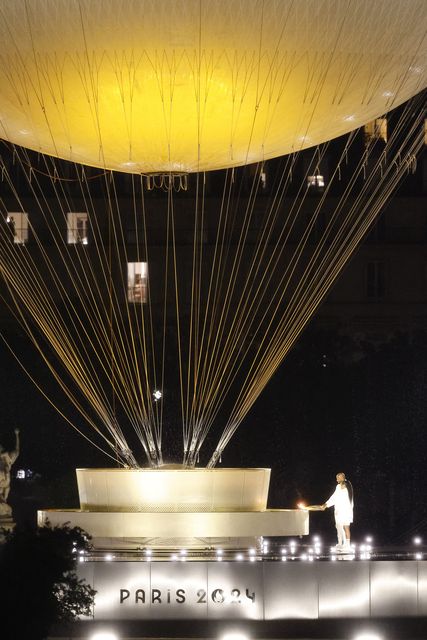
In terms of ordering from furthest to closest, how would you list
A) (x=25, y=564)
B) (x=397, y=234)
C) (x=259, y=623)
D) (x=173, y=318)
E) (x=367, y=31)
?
(x=397, y=234)
(x=173, y=318)
(x=259, y=623)
(x=367, y=31)
(x=25, y=564)

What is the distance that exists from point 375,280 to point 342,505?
59.6m

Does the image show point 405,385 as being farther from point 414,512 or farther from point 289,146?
point 289,146

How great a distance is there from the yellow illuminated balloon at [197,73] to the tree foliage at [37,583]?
22.0ft

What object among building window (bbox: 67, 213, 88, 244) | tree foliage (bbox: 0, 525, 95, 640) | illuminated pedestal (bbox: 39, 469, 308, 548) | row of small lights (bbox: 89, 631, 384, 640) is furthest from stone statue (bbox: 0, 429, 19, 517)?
building window (bbox: 67, 213, 88, 244)

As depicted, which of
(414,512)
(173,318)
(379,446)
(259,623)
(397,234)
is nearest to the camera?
(259,623)

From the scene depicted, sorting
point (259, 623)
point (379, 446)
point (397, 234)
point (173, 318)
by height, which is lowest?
point (259, 623)

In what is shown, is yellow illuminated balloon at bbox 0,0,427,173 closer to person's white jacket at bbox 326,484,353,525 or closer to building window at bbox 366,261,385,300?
person's white jacket at bbox 326,484,353,525

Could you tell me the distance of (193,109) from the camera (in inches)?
1056

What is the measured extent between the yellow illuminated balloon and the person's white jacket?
649 cm

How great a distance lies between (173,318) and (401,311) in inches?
593

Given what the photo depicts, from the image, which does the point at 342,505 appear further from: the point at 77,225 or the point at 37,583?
the point at 77,225

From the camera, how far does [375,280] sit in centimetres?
9069

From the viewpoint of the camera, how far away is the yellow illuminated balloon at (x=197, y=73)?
2455 cm

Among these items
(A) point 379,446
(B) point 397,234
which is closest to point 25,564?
(A) point 379,446
